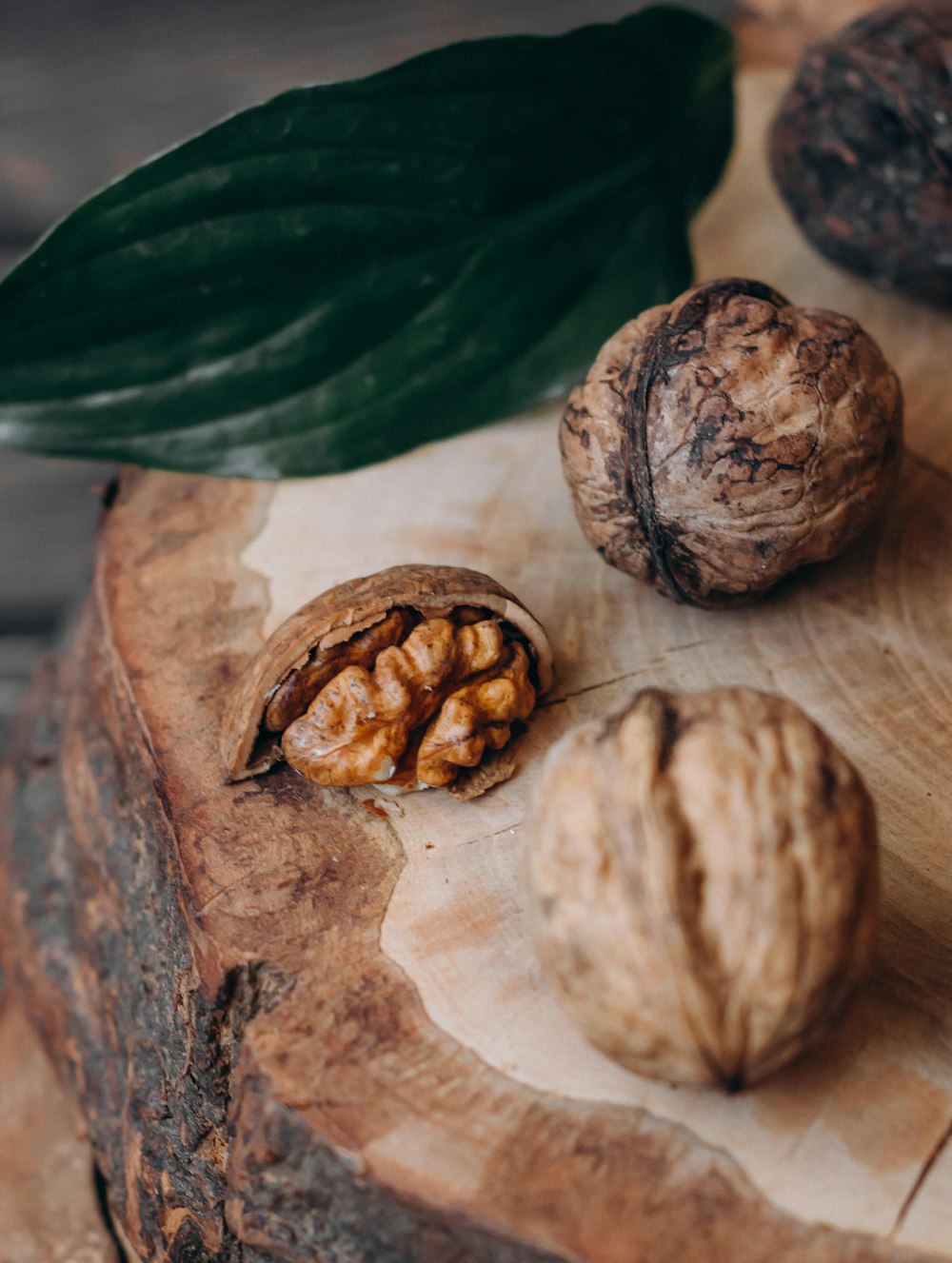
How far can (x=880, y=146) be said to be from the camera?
1.65 metres

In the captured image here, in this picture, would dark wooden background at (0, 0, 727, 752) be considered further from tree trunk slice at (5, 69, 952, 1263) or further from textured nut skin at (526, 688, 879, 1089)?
textured nut skin at (526, 688, 879, 1089)

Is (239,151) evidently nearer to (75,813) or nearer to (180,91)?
(75,813)

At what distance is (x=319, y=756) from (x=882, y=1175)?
2.08ft

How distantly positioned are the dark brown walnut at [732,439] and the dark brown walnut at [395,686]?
7.3 inches

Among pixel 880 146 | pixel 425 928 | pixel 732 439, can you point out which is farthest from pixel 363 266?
pixel 425 928

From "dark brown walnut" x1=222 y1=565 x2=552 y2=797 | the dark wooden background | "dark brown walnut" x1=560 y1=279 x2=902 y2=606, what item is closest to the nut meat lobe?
"dark brown walnut" x1=222 y1=565 x2=552 y2=797

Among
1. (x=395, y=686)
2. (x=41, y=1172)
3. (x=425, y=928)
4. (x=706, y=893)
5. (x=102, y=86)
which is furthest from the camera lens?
(x=102, y=86)

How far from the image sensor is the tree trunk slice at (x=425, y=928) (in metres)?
0.94

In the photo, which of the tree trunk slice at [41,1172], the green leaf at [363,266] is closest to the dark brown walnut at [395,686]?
the green leaf at [363,266]

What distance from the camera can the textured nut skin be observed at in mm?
907

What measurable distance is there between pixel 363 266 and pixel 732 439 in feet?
2.12

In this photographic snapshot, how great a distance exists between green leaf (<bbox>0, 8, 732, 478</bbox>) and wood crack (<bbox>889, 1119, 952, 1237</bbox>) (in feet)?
3.52

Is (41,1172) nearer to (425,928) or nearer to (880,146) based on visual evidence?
(425,928)

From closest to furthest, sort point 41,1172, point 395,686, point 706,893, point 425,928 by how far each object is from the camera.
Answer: point 706,893
point 425,928
point 395,686
point 41,1172
